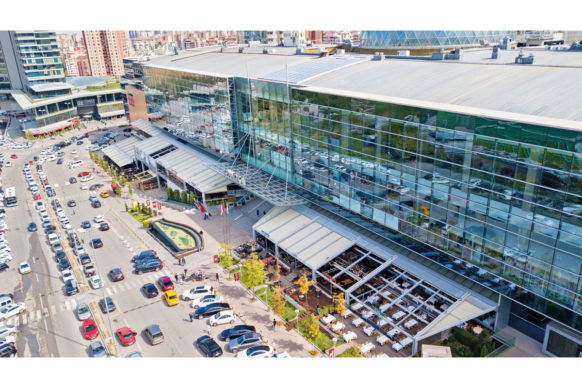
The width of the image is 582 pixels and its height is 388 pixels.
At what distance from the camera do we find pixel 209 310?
42.0 metres

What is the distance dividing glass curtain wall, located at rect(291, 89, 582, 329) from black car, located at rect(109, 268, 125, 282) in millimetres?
27076

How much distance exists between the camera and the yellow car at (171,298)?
43.9 metres

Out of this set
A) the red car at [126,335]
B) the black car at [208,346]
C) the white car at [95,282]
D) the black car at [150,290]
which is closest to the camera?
the black car at [208,346]

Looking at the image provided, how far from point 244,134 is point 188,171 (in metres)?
12.7

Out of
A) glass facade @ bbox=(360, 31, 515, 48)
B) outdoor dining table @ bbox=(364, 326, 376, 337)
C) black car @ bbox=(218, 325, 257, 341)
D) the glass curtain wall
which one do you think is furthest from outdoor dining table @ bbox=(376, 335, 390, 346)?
glass facade @ bbox=(360, 31, 515, 48)

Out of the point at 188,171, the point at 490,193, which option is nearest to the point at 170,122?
the point at 188,171

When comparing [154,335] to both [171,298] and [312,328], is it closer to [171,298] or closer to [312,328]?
[171,298]

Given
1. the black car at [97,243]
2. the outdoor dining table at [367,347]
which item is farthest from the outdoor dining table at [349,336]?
the black car at [97,243]

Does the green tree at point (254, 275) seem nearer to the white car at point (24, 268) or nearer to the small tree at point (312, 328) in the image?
the small tree at point (312, 328)

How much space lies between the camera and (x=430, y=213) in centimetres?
3956

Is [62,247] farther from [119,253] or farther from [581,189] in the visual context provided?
[581,189]

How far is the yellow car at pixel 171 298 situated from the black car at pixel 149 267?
23.2 feet

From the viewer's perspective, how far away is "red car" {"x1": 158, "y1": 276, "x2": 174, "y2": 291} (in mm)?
46250

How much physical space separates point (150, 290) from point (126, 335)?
724 cm
